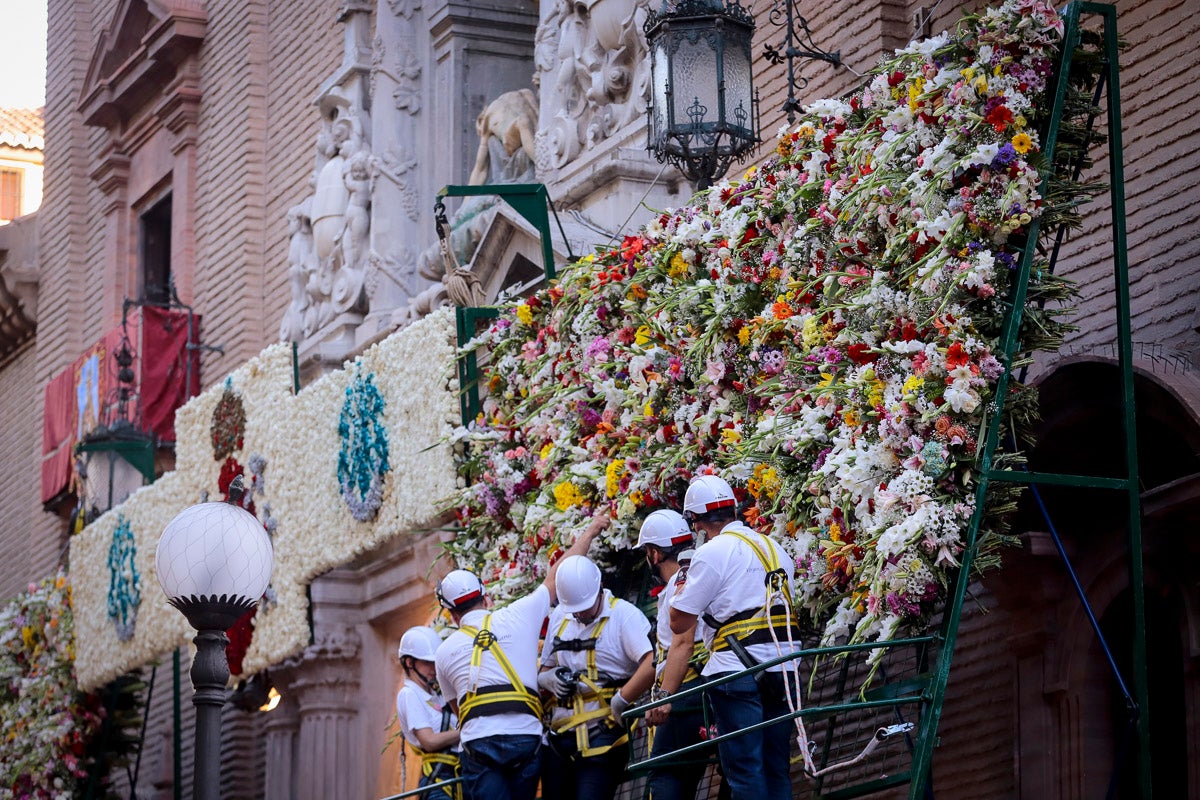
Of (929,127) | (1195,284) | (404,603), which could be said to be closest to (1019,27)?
(929,127)

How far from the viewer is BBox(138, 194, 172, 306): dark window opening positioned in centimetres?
2775

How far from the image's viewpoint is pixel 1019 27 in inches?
428

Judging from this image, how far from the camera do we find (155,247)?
28422 millimetres

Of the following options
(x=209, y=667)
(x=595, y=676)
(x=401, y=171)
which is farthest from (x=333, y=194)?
(x=209, y=667)

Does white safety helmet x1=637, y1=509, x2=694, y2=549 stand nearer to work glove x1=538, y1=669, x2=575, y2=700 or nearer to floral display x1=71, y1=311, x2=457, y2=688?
work glove x1=538, y1=669, x2=575, y2=700

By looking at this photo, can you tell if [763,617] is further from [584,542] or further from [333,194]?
[333,194]

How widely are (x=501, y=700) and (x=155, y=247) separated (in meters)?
17.6

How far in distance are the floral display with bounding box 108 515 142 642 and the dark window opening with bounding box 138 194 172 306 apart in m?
6.29

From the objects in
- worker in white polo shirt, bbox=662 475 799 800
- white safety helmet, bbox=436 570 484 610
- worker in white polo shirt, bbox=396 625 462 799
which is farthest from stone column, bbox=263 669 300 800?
worker in white polo shirt, bbox=662 475 799 800

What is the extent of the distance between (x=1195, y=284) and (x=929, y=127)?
6.71 feet

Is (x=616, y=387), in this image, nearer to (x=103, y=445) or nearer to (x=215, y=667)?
(x=215, y=667)

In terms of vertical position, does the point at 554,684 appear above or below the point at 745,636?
above

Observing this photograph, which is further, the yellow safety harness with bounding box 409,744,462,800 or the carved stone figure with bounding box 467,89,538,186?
the carved stone figure with bounding box 467,89,538,186

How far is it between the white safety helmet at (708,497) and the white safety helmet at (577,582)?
937mm
